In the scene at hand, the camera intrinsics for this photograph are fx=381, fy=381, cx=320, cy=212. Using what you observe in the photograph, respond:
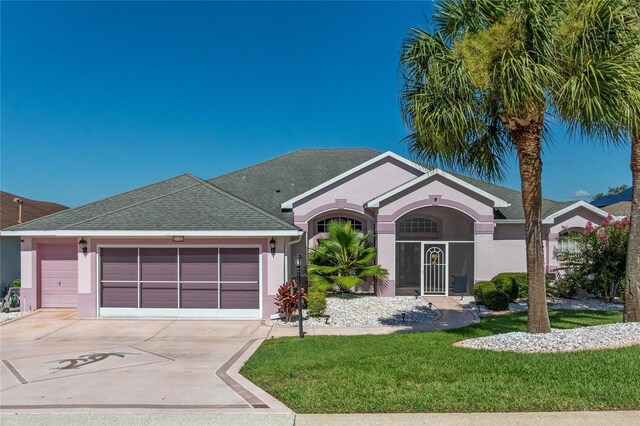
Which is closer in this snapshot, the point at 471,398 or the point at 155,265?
the point at 471,398

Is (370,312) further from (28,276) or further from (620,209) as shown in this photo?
(620,209)


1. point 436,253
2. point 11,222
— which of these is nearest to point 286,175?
point 436,253

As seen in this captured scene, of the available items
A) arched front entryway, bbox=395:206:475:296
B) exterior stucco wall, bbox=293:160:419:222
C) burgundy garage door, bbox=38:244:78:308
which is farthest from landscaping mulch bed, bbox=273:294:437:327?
burgundy garage door, bbox=38:244:78:308

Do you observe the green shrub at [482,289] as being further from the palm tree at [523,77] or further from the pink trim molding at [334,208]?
the palm tree at [523,77]

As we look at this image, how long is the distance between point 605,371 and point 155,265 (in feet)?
38.8

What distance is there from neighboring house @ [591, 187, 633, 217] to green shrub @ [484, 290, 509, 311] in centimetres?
1127

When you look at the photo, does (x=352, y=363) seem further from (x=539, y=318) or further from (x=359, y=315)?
(x=359, y=315)

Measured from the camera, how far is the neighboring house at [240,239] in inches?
486

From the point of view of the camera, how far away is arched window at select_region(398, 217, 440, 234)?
721 inches

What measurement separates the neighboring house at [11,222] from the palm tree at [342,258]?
1140 cm

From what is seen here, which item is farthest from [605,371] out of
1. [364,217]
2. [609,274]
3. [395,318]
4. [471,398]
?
[364,217]

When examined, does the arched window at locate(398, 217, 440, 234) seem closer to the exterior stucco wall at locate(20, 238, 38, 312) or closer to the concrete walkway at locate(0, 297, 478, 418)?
the concrete walkway at locate(0, 297, 478, 418)

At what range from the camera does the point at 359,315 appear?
490 inches

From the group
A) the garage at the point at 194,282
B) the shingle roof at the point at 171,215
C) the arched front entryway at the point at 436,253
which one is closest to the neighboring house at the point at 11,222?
the shingle roof at the point at 171,215
